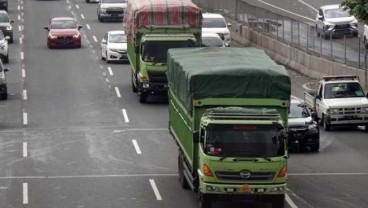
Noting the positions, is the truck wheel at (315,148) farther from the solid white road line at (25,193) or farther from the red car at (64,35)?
the red car at (64,35)

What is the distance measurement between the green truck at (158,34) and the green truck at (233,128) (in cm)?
1472

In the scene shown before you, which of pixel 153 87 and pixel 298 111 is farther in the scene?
pixel 153 87

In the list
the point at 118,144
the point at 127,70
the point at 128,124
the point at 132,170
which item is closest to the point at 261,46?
the point at 127,70

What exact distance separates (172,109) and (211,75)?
4636 mm

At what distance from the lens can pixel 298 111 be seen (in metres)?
36.3

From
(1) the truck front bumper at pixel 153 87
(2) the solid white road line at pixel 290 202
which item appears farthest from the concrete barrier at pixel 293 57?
(2) the solid white road line at pixel 290 202

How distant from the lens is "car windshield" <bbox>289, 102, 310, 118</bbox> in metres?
36.1

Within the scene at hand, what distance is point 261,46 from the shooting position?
60969 millimetres

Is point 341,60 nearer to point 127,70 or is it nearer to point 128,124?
point 127,70

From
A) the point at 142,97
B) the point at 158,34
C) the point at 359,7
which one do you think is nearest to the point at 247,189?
the point at 359,7

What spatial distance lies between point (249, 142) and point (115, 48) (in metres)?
31.8

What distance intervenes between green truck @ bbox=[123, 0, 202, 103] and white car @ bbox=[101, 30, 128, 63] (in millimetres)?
11417

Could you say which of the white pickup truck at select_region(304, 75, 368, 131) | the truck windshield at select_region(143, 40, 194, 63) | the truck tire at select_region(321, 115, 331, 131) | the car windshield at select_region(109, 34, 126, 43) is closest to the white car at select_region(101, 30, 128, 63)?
the car windshield at select_region(109, 34, 126, 43)

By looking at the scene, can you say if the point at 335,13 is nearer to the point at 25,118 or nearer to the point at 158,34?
the point at 158,34
